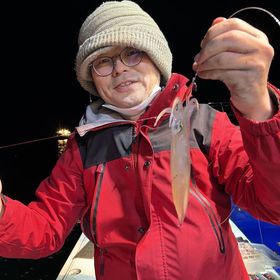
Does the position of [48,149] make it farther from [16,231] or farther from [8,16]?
[16,231]

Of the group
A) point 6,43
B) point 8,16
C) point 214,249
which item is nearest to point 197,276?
point 214,249

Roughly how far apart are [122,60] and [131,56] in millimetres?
32

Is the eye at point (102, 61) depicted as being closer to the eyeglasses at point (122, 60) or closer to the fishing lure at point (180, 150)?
the eyeglasses at point (122, 60)

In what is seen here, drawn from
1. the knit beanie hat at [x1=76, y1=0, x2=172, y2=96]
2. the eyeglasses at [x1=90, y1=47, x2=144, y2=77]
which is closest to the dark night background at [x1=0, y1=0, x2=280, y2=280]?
the knit beanie hat at [x1=76, y1=0, x2=172, y2=96]

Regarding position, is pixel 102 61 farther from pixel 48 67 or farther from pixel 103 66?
pixel 48 67

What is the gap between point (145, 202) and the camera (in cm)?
85

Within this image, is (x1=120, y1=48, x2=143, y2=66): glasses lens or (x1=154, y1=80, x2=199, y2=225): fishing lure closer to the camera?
(x1=154, y1=80, x2=199, y2=225): fishing lure

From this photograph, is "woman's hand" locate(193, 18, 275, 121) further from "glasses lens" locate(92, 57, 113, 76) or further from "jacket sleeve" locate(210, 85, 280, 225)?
"glasses lens" locate(92, 57, 113, 76)

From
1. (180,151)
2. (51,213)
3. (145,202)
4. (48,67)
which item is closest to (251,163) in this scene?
(180,151)

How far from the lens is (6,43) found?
6992 mm

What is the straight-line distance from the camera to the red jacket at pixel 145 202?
819mm

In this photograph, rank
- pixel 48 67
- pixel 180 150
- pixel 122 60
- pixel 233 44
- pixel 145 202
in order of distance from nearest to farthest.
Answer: pixel 233 44
pixel 180 150
pixel 145 202
pixel 122 60
pixel 48 67

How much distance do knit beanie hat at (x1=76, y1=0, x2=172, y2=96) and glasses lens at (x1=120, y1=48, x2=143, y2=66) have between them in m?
0.03

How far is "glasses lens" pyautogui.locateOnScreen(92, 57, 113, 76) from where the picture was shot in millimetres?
960
